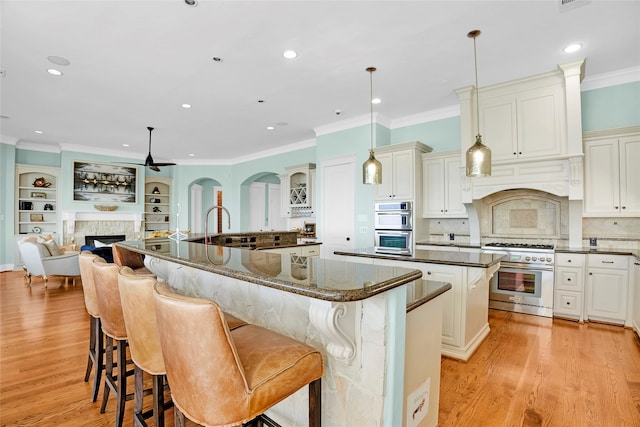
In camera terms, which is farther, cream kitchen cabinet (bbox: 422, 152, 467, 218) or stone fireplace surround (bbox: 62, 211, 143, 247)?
stone fireplace surround (bbox: 62, 211, 143, 247)

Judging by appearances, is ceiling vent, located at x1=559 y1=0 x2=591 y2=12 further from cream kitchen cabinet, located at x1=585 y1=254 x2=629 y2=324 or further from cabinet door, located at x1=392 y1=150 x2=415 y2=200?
cream kitchen cabinet, located at x1=585 y1=254 x2=629 y2=324

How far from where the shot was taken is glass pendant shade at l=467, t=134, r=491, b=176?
259 cm

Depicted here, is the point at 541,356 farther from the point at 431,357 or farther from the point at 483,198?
the point at 483,198

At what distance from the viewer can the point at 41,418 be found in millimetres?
1931

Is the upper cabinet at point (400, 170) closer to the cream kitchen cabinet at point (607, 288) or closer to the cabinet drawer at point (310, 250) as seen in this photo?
the cabinet drawer at point (310, 250)

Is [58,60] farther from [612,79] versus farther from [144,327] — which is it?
[612,79]

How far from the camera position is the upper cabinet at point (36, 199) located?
7.24 meters

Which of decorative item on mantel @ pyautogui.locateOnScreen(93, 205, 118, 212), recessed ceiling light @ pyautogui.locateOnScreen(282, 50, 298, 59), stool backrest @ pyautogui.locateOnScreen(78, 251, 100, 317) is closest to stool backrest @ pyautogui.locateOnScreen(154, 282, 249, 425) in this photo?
stool backrest @ pyautogui.locateOnScreen(78, 251, 100, 317)

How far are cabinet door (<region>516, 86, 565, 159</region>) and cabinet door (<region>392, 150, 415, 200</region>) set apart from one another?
4.58ft

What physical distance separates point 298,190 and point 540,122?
4.52 meters

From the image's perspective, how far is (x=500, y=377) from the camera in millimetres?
2412

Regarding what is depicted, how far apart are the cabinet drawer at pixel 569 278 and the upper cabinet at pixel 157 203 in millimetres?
9297

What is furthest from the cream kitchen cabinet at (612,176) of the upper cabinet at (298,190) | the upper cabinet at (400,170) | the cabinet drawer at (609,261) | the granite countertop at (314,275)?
the upper cabinet at (298,190)

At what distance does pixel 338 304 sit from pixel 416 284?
864 millimetres
